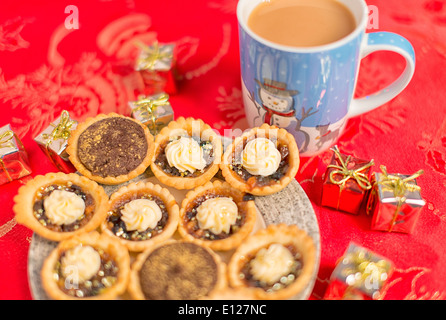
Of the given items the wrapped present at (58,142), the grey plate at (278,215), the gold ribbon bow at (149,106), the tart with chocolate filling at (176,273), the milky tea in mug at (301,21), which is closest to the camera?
the tart with chocolate filling at (176,273)

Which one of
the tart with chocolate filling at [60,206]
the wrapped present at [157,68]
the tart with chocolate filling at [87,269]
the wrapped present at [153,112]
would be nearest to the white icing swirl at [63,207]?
the tart with chocolate filling at [60,206]

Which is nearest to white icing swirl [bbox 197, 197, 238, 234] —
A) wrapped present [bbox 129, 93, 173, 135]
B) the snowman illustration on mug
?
the snowman illustration on mug

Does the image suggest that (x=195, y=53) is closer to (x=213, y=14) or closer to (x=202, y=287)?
(x=213, y=14)

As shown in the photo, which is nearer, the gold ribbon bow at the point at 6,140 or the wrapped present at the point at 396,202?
the wrapped present at the point at 396,202

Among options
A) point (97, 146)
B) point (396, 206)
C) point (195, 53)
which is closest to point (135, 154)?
point (97, 146)

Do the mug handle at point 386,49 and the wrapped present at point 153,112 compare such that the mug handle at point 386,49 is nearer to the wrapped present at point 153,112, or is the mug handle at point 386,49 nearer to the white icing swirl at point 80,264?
the wrapped present at point 153,112

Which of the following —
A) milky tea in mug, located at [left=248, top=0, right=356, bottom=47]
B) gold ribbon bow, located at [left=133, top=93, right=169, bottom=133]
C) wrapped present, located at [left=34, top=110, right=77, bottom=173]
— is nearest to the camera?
milky tea in mug, located at [left=248, top=0, right=356, bottom=47]

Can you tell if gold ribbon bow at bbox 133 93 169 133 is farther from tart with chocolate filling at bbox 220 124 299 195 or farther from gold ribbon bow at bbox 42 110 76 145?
tart with chocolate filling at bbox 220 124 299 195
